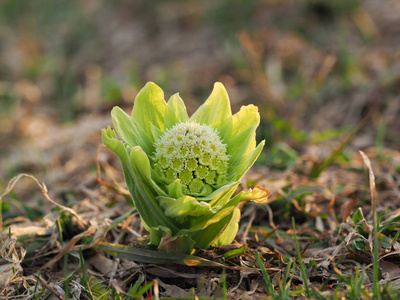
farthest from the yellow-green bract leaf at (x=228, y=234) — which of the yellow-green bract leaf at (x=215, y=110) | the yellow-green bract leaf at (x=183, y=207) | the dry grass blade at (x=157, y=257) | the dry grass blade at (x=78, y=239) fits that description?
the dry grass blade at (x=78, y=239)

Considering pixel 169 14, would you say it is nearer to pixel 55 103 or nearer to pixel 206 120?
pixel 55 103

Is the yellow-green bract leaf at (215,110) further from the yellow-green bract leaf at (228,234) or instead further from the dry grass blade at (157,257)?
the dry grass blade at (157,257)

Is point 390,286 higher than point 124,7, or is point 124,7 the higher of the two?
point 124,7

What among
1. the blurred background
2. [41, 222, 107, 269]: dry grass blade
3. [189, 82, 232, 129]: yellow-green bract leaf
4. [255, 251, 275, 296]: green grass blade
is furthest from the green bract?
the blurred background

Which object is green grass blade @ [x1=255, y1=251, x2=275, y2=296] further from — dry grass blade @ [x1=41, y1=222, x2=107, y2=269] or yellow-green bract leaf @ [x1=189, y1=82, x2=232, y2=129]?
dry grass blade @ [x1=41, y1=222, x2=107, y2=269]

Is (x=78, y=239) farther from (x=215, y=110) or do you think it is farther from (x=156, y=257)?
Answer: (x=215, y=110)

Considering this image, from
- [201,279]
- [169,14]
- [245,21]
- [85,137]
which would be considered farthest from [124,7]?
[201,279]

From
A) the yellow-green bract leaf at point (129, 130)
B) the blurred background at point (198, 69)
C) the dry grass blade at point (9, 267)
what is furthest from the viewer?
the blurred background at point (198, 69)
